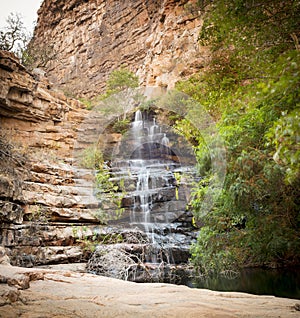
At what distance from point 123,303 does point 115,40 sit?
2946 cm

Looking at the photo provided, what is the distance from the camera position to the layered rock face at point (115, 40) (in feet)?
64.9

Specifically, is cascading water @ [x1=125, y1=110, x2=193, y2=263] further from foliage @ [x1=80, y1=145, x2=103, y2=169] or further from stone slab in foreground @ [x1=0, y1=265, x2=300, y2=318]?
stone slab in foreground @ [x1=0, y1=265, x2=300, y2=318]

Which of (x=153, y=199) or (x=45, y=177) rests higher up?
(x=45, y=177)

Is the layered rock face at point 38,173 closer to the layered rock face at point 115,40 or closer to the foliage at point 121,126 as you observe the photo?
the foliage at point 121,126

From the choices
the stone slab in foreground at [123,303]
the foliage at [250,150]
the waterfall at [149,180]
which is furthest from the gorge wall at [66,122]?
the stone slab in foreground at [123,303]

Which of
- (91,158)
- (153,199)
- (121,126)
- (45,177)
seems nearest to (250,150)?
(153,199)

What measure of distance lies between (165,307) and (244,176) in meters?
3.26

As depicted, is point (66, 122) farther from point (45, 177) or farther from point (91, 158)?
point (45, 177)

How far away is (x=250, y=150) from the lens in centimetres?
529

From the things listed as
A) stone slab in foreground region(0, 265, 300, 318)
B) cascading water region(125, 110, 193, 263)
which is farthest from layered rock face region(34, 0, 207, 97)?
stone slab in foreground region(0, 265, 300, 318)

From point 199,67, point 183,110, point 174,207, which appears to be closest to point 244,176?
point 174,207

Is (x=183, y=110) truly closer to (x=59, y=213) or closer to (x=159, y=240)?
(x=159, y=240)

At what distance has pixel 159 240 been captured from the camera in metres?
9.25

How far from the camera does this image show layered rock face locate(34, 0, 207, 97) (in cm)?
1978
